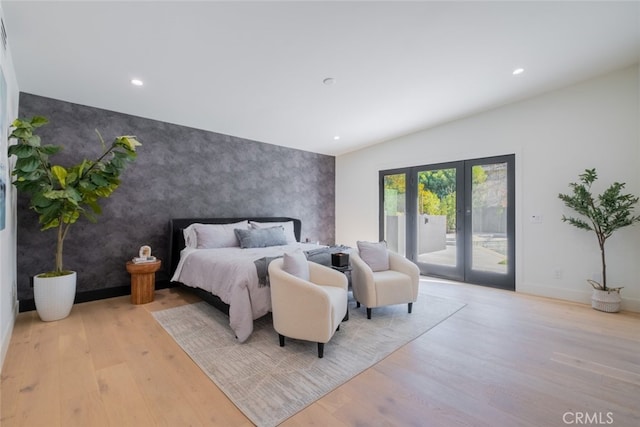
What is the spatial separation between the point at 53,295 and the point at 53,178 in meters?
1.24

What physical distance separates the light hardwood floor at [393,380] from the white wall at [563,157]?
2.89 feet

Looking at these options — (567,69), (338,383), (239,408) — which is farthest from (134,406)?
(567,69)

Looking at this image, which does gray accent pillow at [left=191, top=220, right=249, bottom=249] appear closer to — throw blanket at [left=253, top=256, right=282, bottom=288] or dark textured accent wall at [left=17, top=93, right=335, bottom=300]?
dark textured accent wall at [left=17, top=93, right=335, bottom=300]

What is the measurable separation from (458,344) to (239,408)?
6.42 ft

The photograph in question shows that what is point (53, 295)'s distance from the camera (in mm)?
2791

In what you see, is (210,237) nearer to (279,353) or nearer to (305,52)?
(279,353)

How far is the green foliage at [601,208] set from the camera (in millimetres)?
3062

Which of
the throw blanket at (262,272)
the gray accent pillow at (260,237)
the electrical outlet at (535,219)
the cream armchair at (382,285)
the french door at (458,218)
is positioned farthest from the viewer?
the french door at (458,218)

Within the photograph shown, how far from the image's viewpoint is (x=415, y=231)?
5180 mm

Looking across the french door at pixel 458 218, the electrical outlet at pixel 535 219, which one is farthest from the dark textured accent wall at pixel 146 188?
the electrical outlet at pixel 535 219

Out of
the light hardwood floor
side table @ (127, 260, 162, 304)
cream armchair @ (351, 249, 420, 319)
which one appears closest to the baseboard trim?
the light hardwood floor

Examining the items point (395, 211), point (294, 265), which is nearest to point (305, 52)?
point (294, 265)

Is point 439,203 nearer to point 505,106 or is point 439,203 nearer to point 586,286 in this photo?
point 505,106

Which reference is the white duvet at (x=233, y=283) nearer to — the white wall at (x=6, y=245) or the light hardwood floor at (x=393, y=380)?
the light hardwood floor at (x=393, y=380)
